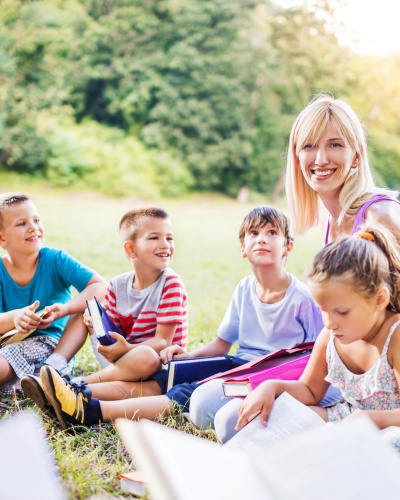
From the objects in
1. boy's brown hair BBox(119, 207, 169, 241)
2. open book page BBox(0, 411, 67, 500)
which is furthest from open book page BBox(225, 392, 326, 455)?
boy's brown hair BBox(119, 207, 169, 241)

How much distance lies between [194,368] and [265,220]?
696 millimetres

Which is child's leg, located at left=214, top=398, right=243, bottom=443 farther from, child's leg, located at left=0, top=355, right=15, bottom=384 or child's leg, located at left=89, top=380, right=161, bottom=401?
child's leg, located at left=0, top=355, right=15, bottom=384

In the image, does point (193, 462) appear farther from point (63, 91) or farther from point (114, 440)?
point (63, 91)

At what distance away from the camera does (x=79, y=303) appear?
264cm

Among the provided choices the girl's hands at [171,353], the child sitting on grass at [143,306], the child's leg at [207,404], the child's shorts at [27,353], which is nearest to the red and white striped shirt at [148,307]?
the child sitting on grass at [143,306]

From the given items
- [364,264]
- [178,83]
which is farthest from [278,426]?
[178,83]

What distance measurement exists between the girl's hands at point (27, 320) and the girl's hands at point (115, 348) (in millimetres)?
375

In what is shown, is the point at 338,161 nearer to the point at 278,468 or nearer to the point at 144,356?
the point at 144,356

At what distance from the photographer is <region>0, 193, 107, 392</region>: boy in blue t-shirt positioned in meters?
2.58

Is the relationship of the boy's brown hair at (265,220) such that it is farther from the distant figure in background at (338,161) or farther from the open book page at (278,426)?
the open book page at (278,426)

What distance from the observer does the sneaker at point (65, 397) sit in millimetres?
1905

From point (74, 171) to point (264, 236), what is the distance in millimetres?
12133

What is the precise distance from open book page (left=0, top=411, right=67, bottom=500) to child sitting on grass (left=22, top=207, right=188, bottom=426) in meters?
1.17

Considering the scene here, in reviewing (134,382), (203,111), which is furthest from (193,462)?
(203,111)
